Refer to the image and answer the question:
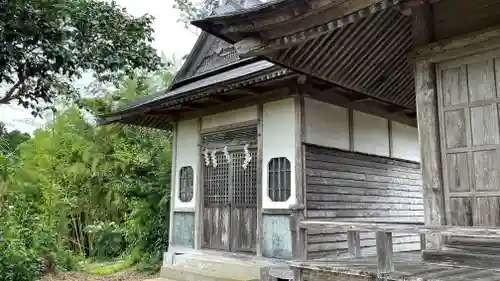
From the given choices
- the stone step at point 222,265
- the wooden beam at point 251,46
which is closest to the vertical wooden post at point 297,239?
the wooden beam at point 251,46

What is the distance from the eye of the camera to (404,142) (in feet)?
29.1

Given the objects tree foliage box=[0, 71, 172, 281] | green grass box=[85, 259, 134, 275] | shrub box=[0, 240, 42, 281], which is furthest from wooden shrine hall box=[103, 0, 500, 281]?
green grass box=[85, 259, 134, 275]

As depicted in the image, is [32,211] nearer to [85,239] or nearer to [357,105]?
[85,239]

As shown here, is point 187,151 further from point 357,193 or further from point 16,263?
point 16,263

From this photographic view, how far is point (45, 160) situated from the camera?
13.5 m

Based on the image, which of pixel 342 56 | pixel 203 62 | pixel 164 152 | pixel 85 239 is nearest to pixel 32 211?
pixel 85 239

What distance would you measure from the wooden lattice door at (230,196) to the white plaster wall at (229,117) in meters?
0.22

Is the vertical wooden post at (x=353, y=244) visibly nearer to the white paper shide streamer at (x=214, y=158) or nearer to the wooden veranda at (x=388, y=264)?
the wooden veranda at (x=388, y=264)

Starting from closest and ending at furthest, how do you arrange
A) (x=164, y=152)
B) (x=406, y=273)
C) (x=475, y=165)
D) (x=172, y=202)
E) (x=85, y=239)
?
(x=406, y=273) < (x=475, y=165) < (x=172, y=202) < (x=164, y=152) < (x=85, y=239)

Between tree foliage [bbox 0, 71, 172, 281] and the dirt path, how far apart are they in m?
0.27

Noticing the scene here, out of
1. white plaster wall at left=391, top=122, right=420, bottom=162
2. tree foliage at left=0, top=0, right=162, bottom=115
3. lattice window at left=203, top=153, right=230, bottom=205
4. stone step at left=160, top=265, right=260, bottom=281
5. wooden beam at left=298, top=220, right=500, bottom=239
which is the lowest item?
stone step at left=160, top=265, right=260, bottom=281

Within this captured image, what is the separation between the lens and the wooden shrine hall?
3957 millimetres

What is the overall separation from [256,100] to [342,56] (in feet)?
8.87

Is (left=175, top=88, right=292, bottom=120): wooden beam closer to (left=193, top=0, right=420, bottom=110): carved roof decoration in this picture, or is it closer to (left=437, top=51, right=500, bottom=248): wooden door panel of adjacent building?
(left=193, top=0, right=420, bottom=110): carved roof decoration
